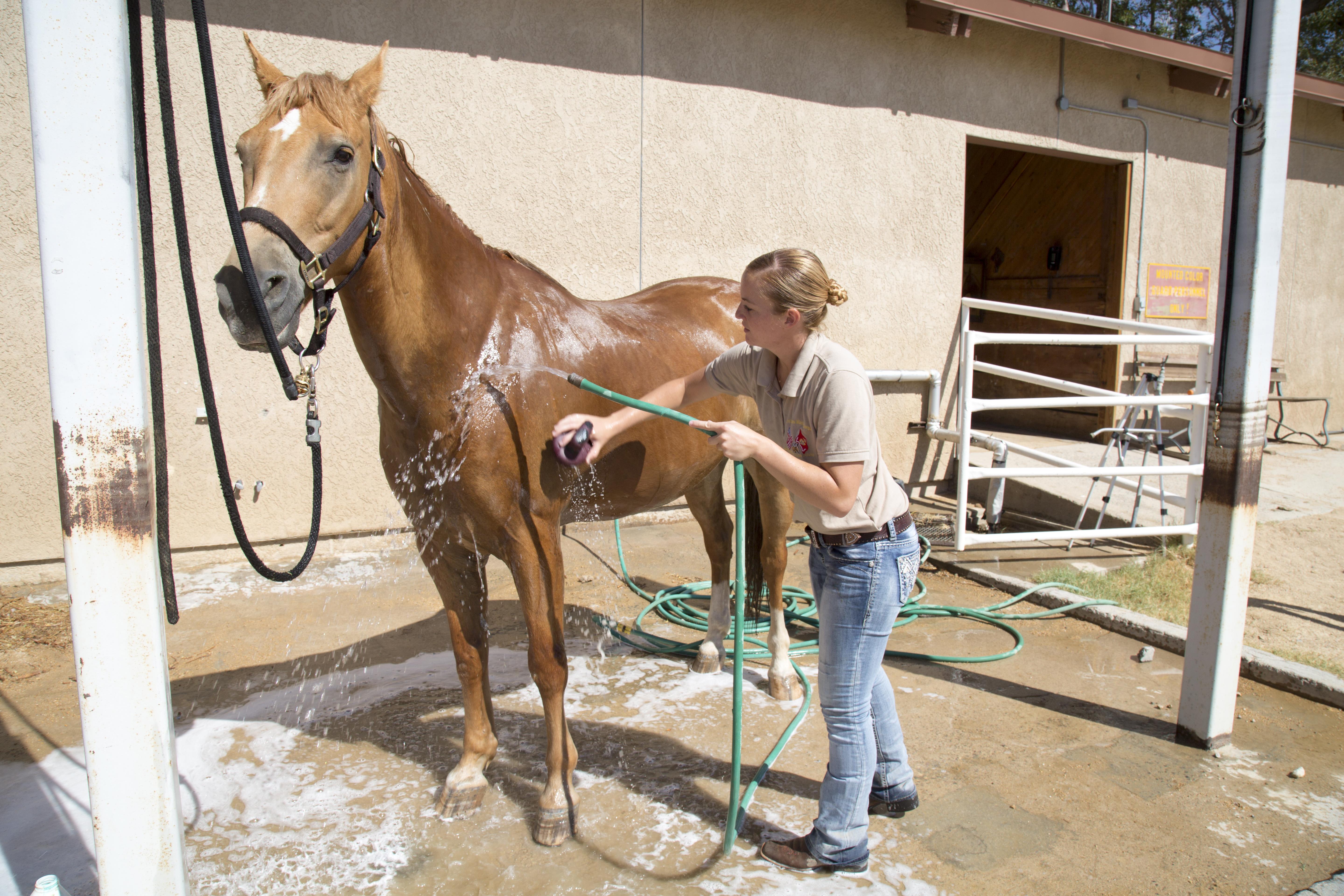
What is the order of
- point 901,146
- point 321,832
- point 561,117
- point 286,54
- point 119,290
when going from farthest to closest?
point 901,146, point 561,117, point 286,54, point 321,832, point 119,290

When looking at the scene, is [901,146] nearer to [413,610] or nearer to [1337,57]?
[413,610]

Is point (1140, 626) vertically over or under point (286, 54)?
under

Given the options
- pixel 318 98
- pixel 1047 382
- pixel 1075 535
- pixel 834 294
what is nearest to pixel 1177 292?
pixel 1047 382

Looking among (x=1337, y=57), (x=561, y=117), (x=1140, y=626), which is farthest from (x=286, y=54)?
(x=1337, y=57)

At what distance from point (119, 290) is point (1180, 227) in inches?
367

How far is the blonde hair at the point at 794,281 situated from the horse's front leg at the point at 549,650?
974mm

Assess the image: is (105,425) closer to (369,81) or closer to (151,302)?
(151,302)

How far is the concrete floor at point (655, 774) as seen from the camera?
2258 mm

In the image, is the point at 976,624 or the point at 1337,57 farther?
the point at 1337,57

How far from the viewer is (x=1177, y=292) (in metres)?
8.25

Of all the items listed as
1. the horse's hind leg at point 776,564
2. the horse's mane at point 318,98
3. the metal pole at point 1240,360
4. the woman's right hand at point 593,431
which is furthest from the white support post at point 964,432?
the horse's mane at point 318,98

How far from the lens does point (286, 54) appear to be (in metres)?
4.71

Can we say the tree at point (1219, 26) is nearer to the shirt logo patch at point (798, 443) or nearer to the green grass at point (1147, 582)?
the green grass at point (1147, 582)

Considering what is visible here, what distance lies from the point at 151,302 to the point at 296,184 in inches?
16.3
